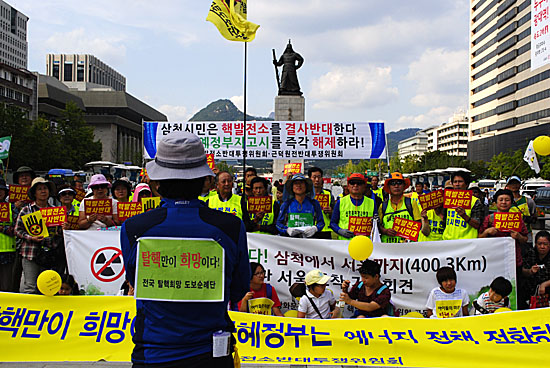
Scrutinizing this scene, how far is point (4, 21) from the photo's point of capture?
373 feet

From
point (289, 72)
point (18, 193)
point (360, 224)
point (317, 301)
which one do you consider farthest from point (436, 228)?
point (289, 72)

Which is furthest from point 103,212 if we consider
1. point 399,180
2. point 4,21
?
point 4,21

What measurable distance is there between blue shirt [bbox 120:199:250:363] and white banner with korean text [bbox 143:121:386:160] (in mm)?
7597

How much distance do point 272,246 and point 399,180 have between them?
1.72 metres

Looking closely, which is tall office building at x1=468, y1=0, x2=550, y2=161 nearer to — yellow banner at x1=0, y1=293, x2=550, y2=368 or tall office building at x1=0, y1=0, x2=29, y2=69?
yellow banner at x1=0, y1=293, x2=550, y2=368

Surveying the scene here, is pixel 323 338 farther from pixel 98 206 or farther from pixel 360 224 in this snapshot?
pixel 98 206

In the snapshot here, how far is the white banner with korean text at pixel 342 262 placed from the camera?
548 centimetres

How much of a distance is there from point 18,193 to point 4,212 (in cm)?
80

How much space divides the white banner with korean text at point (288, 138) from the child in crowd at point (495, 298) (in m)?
4.74

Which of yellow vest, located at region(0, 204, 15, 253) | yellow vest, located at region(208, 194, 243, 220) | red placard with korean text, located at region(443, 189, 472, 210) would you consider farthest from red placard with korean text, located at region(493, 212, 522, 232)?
yellow vest, located at region(0, 204, 15, 253)

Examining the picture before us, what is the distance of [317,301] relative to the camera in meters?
4.96

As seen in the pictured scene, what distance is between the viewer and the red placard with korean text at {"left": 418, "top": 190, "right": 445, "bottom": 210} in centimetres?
595

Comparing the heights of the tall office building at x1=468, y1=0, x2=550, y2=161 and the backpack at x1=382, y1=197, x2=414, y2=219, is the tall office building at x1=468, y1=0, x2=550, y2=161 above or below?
above

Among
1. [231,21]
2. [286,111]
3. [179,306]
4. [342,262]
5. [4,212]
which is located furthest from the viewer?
[286,111]
